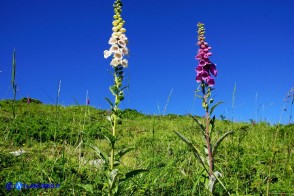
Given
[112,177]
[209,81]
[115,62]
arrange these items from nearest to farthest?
[112,177] → [115,62] → [209,81]

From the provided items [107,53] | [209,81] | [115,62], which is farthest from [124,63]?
[209,81]

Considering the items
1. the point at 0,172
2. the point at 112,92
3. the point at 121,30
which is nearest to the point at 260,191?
the point at 112,92

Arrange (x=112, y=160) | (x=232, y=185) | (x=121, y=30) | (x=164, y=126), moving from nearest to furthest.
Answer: (x=112, y=160), (x=121, y=30), (x=232, y=185), (x=164, y=126)

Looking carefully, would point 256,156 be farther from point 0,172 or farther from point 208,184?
point 0,172

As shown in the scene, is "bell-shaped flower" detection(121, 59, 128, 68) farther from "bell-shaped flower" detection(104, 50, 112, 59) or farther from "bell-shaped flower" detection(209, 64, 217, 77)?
"bell-shaped flower" detection(209, 64, 217, 77)

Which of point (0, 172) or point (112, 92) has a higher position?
point (112, 92)

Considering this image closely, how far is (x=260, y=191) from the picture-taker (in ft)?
15.9

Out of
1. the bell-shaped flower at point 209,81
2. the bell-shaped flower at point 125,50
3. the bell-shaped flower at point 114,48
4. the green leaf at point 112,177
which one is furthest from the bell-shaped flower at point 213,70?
the green leaf at point 112,177

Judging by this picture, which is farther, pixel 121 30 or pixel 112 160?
pixel 121 30

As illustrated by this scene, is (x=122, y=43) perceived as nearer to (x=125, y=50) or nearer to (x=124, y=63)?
(x=125, y=50)

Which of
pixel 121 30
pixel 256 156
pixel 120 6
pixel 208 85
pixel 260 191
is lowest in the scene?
pixel 260 191

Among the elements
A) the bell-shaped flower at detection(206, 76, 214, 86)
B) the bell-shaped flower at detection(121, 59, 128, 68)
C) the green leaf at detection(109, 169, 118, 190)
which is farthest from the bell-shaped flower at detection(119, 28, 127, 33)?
the green leaf at detection(109, 169, 118, 190)

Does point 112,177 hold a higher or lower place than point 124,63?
lower

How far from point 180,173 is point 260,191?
3.74ft
